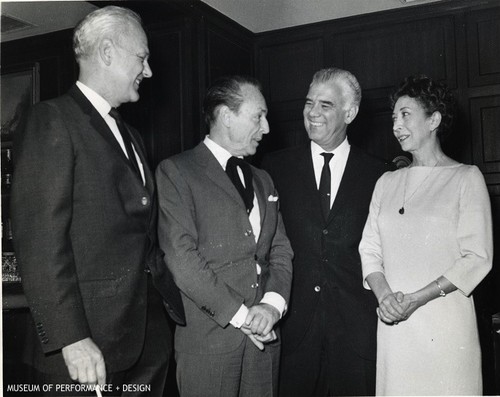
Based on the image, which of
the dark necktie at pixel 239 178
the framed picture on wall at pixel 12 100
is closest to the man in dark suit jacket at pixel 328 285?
the dark necktie at pixel 239 178

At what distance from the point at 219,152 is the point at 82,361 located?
3.42 ft

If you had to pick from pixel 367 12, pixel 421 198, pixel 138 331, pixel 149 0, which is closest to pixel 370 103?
pixel 367 12

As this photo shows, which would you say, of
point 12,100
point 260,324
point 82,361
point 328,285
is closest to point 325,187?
point 328,285

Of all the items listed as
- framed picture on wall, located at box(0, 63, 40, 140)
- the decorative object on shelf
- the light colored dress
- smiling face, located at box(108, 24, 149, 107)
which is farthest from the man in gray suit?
framed picture on wall, located at box(0, 63, 40, 140)

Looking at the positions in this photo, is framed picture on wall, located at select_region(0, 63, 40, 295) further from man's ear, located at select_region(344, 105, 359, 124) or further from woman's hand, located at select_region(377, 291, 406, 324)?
woman's hand, located at select_region(377, 291, 406, 324)

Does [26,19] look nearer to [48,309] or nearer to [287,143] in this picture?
[287,143]

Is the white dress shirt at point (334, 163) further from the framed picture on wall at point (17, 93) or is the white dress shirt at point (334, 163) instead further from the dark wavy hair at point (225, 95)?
the framed picture on wall at point (17, 93)

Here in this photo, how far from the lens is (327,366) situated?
8.00 ft

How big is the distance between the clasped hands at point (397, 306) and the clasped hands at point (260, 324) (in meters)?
0.46

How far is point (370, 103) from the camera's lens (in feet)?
15.8

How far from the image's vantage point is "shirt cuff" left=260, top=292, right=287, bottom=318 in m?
2.20

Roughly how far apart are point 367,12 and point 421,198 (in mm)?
2953

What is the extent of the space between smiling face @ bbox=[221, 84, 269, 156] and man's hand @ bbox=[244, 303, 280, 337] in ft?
2.21

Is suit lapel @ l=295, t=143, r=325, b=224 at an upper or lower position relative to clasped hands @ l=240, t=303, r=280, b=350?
upper
